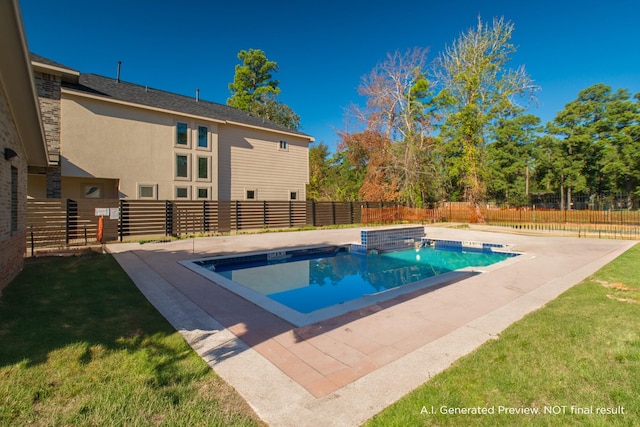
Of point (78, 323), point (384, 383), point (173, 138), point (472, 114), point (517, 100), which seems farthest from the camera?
point (517, 100)

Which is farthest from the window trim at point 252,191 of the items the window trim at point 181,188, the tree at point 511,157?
the tree at point 511,157

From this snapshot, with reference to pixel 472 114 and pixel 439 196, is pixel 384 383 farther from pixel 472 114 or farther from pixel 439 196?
pixel 439 196

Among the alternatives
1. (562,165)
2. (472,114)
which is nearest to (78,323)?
(472,114)

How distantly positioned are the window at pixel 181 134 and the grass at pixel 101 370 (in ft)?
47.3

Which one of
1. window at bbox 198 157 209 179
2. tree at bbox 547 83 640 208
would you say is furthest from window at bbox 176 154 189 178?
tree at bbox 547 83 640 208

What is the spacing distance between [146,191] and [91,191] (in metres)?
2.58

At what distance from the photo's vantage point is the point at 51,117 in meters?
13.9

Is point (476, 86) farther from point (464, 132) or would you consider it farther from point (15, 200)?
point (15, 200)

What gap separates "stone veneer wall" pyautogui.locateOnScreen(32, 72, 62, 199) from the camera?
13.6m

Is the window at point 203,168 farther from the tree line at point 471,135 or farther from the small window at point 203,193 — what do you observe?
the tree line at point 471,135

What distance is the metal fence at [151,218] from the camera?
11625mm

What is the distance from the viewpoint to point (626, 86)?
32.8 metres

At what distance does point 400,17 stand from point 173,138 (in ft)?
58.4

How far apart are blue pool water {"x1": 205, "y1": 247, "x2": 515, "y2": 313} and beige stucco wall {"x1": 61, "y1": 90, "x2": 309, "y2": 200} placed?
9897mm
